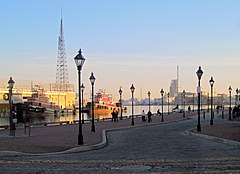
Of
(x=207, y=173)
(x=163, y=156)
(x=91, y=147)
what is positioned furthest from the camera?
(x=91, y=147)

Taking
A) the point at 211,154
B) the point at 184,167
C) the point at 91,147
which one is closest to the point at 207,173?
the point at 184,167

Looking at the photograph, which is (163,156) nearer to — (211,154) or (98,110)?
(211,154)

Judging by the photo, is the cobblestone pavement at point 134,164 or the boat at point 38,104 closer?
the cobblestone pavement at point 134,164

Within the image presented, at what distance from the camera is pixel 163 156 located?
15.0 meters

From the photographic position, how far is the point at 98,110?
121 meters

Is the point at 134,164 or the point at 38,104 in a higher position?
the point at 134,164

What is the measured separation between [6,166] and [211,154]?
836cm

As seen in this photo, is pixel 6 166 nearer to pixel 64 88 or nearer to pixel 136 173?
pixel 136 173

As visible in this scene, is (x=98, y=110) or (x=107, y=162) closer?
(x=107, y=162)

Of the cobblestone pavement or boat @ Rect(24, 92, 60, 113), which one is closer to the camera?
the cobblestone pavement

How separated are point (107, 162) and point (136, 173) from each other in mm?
2624

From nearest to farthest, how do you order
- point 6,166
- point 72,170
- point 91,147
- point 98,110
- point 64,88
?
1. point 72,170
2. point 6,166
3. point 91,147
4. point 98,110
5. point 64,88

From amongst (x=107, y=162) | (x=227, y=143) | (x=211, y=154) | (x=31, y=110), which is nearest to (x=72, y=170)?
(x=107, y=162)

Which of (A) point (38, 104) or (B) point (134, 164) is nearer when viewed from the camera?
(B) point (134, 164)
